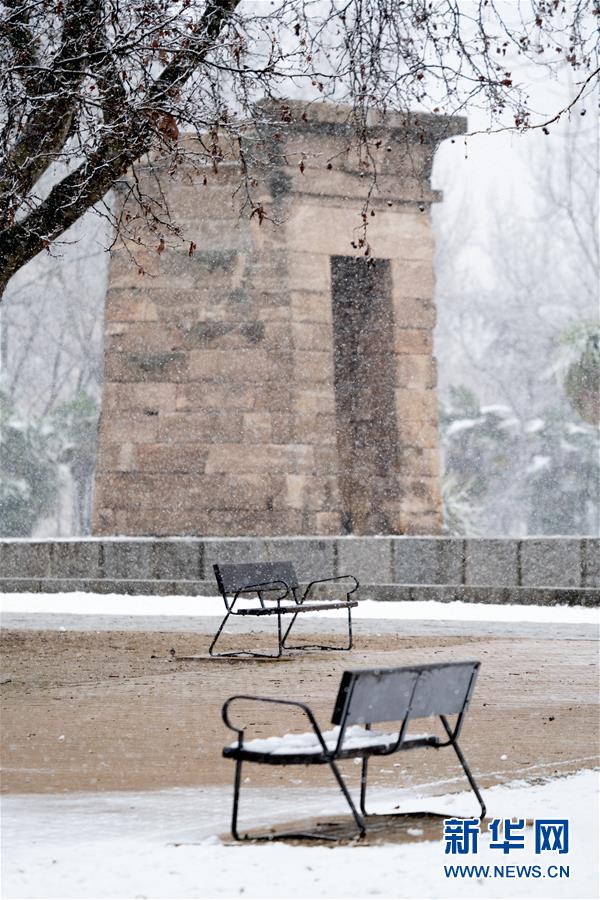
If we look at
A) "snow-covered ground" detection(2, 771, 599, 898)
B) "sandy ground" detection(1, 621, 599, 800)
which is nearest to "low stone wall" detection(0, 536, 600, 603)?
"sandy ground" detection(1, 621, 599, 800)

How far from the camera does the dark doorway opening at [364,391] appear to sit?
20.2 metres

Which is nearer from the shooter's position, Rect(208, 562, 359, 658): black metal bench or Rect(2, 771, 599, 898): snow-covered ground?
Rect(2, 771, 599, 898): snow-covered ground

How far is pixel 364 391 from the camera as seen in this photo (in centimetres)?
2081

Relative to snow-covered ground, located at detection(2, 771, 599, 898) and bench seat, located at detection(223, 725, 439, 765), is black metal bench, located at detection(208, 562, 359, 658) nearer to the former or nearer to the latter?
snow-covered ground, located at detection(2, 771, 599, 898)

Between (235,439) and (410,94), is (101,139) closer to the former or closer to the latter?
(410,94)

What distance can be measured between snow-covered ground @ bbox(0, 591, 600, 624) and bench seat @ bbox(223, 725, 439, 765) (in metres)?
9.63

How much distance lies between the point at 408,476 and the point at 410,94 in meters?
7.13

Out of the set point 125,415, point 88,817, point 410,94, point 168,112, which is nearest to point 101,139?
point 168,112

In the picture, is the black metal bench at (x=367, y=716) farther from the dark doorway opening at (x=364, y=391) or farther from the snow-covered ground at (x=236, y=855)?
the dark doorway opening at (x=364, y=391)

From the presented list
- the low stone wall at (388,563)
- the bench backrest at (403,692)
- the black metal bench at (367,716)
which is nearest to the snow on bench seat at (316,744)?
the black metal bench at (367,716)

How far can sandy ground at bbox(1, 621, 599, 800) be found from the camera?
7.91 meters

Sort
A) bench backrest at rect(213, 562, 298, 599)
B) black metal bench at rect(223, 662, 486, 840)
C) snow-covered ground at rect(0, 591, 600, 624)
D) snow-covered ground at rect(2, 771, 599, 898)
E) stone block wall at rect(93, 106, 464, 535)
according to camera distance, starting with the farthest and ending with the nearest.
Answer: stone block wall at rect(93, 106, 464, 535), snow-covered ground at rect(0, 591, 600, 624), bench backrest at rect(213, 562, 298, 599), black metal bench at rect(223, 662, 486, 840), snow-covered ground at rect(2, 771, 599, 898)

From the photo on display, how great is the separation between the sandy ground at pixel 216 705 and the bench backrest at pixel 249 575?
0.62 metres

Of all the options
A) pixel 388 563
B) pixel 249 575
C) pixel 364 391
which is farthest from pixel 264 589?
pixel 364 391
